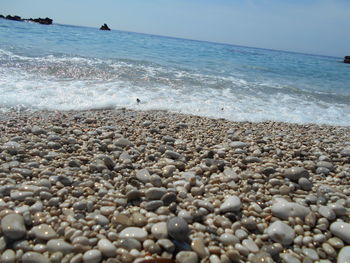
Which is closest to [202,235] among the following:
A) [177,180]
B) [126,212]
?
[126,212]

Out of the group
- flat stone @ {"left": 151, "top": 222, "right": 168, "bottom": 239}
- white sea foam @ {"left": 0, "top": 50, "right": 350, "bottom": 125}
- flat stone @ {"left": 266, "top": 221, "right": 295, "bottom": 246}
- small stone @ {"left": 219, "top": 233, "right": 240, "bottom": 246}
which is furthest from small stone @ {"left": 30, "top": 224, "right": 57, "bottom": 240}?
white sea foam @ {"left": 0, "top": 50, "right": 350, "bottom": 125}

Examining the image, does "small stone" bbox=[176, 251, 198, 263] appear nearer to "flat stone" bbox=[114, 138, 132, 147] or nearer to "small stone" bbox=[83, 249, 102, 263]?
"small stone" bbox=[83, 249, 102, 263]

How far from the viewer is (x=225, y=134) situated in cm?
449

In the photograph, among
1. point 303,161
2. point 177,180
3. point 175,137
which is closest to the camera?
point 177,180

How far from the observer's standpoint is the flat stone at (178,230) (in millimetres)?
1928

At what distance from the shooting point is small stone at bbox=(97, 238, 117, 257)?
5.88 feet

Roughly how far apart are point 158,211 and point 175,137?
2003 mm

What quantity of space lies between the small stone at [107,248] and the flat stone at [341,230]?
164 cm

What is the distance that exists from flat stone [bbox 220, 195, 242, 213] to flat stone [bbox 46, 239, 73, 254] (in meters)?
1.17

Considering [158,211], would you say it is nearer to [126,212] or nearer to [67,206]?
[126,212]

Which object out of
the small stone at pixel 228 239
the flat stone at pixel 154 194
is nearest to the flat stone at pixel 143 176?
the flat stone at pixel 154 194

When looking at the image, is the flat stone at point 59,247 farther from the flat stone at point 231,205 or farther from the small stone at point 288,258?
the small stone at point 288,258

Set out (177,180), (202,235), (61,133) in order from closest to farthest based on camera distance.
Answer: (202,235) < (177,180) < (61,133)

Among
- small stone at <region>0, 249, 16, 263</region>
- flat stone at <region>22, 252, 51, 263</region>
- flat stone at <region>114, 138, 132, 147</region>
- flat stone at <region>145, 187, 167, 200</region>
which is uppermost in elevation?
flat stone at <region>114, 138, 132, 147</region>
